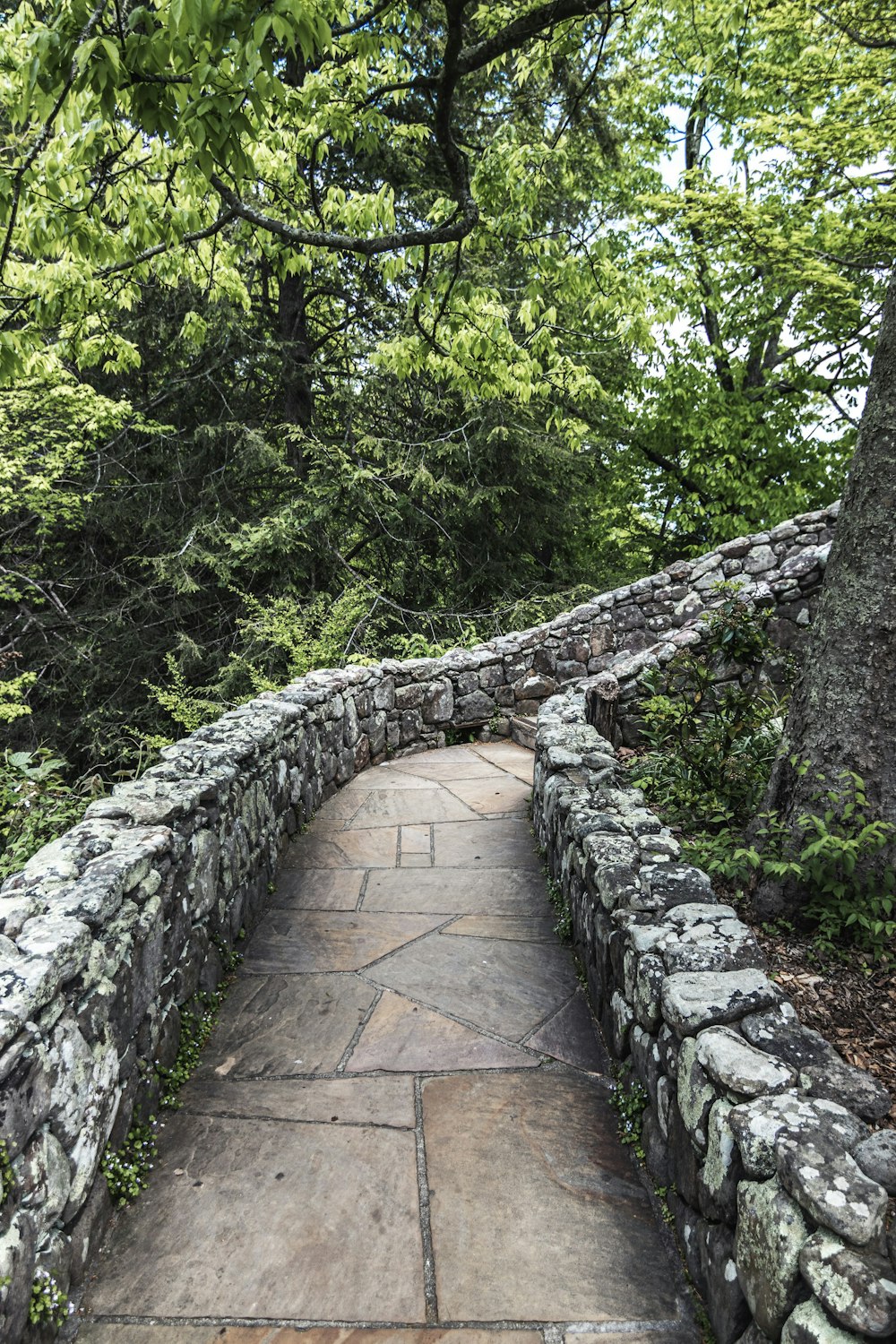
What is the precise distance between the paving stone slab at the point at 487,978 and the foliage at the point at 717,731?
→ 101cm

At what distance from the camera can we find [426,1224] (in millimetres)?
2125

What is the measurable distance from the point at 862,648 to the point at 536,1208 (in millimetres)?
2178

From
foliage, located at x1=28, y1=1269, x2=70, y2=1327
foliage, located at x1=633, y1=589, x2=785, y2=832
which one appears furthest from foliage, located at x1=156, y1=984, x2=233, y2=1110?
foliage, located at x1=633, y1=589, x2=785, y2=832

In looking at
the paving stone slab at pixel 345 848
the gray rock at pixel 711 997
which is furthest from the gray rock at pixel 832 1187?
the paving stone slab at pixel 345 848

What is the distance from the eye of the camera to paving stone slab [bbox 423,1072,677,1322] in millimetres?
1894

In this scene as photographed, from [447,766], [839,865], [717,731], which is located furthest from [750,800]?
[447,766]

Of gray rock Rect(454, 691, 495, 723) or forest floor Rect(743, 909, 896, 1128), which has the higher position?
gray rock Rect(454, 691, 495, 723)

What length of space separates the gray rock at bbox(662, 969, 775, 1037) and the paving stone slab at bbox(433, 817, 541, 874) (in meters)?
2.50

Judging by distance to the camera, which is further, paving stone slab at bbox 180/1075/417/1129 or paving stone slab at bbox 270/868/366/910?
paving stone slab at bbox 270/868/366/910

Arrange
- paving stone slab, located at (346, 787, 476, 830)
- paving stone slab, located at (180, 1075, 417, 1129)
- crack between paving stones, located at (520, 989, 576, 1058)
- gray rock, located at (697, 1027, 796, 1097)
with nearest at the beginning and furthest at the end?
gray rock, located at (697, 1027, 796, 1097) < paving stone slab, located at (180, 1075, 417, 1129) < crack between paving stones, located at (520, 989, 576, 1058) < paving stone slab, located at (346, 787, 476, 830)

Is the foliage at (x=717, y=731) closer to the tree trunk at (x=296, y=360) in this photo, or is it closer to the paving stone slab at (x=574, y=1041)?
the paving stone slab at (x=574, y=1041)

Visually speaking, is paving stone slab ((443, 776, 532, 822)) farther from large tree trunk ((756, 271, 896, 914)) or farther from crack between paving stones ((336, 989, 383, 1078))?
large tree trunk ((756, 271, 896, 914))

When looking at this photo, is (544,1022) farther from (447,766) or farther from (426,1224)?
(447,766)

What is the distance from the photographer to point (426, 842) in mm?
5258
